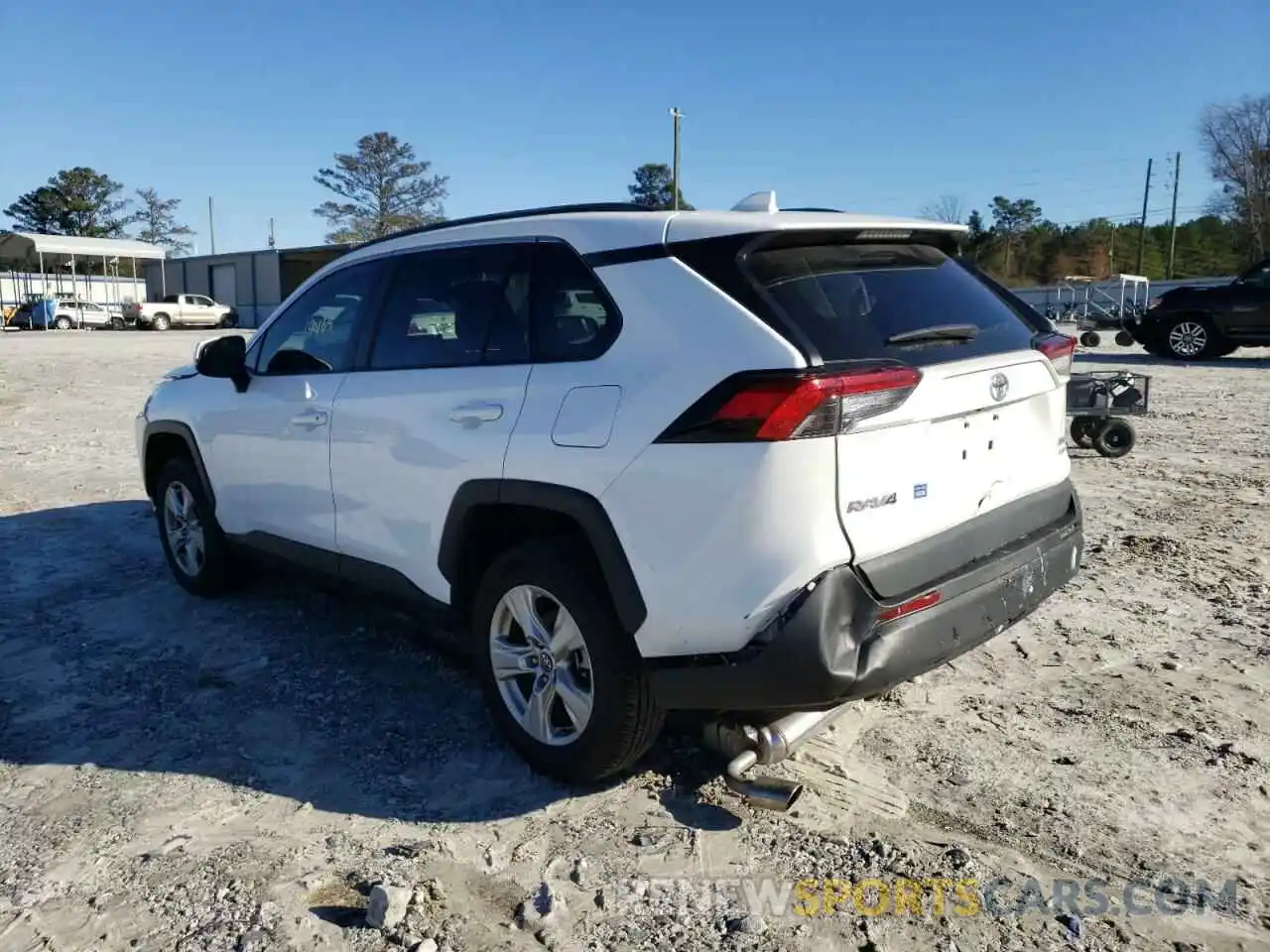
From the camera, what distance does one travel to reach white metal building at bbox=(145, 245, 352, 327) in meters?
48.2

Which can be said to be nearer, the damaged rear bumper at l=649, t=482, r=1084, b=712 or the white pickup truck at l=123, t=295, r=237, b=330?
the damaged rear bumper at l=649, t=482, r=1084, b=712

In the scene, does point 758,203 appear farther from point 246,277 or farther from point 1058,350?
point 246,277

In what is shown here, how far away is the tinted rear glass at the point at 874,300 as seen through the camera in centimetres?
282

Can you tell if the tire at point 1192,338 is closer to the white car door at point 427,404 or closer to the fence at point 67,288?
the white car door at point 427,404

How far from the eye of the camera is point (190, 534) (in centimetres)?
532

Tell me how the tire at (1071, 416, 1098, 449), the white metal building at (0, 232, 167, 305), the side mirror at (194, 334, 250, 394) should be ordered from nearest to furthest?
the side mirror at (194, 334, 250, 394)
the tire at (1071, 416, 1098, 449)
the white metal building at (0, 232, 167, 305)

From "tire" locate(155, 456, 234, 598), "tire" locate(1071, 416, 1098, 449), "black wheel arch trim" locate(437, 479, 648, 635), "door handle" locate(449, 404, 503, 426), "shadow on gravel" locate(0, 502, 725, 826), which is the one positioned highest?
"door handle" locate(449, 404, 503, 426)

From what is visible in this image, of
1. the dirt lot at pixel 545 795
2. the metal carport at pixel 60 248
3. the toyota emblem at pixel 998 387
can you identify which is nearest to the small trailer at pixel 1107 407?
the dirt lot at pixel 545 795

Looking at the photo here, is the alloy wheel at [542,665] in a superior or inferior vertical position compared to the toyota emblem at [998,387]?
inferior

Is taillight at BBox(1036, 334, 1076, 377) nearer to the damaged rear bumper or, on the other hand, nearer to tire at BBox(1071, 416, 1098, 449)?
the damaged rear bumper

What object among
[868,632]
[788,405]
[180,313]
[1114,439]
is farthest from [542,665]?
[180,313]

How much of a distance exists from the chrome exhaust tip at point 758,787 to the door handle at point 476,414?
1.35 meters

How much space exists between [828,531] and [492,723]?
5.66ft

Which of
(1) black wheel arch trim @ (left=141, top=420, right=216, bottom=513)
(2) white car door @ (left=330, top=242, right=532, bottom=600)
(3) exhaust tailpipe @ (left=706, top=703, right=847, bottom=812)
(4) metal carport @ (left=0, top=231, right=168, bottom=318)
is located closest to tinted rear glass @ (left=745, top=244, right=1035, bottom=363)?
(2) white car door @ (left=330, top=242, right=532, bottom=600)
